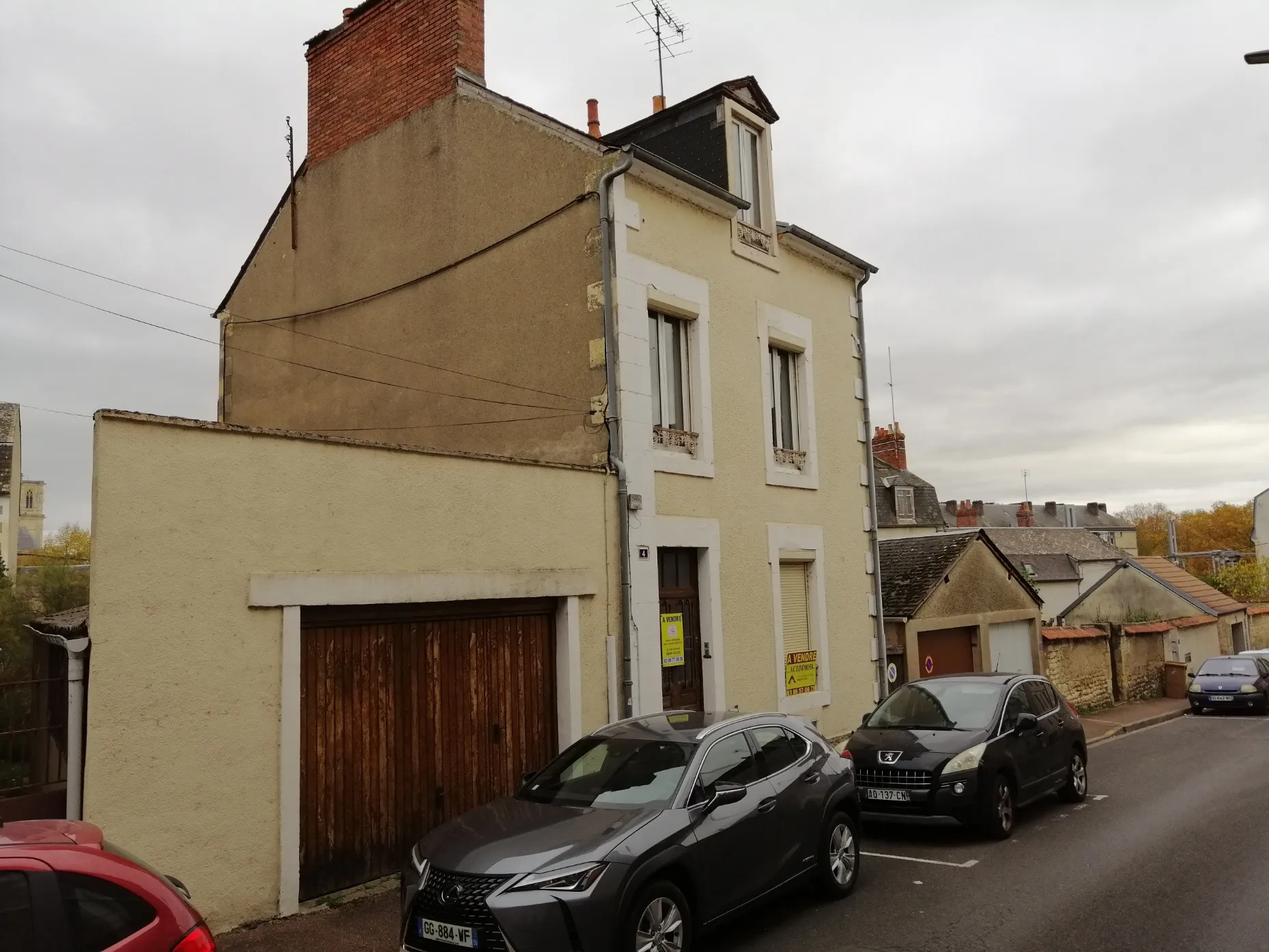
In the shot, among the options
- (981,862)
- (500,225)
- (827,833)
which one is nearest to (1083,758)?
(981,862)

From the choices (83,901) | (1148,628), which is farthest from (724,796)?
(1148,628)

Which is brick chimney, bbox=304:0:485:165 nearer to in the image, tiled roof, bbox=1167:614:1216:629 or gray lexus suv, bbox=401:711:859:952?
gray lexus suv, bbox=401:711:859:952

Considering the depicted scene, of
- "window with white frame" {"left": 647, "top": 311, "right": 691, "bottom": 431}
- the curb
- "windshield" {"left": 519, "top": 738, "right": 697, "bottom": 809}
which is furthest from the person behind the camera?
the curb

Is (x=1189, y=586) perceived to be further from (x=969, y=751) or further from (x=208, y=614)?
(x=208, y=614)

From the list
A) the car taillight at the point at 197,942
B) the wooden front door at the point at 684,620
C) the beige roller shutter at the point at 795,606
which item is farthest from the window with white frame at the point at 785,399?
the car taillight at the point at 197,942

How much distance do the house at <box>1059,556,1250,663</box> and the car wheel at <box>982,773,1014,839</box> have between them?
18684mm

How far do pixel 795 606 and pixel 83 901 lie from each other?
403 inches

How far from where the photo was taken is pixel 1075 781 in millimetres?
10805

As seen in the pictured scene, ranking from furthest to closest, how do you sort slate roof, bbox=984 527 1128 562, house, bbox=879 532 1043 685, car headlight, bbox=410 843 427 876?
slate roof, bbox=984 527 1128 562
house, bbox=879 532 1043 685
car headlight, bbox=410 843 427 876

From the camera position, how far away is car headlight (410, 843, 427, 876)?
5.66 metres

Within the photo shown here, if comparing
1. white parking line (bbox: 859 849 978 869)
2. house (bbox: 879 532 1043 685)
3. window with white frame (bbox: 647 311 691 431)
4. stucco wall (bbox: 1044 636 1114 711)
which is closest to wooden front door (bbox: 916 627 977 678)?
house (bbox: 879 532 1043 685)

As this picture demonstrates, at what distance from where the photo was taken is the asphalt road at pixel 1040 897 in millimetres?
6289

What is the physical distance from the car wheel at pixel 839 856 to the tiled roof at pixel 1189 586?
2516cm

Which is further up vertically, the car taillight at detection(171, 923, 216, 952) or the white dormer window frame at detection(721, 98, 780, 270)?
the white dormer window frame at detection(721, 98, 780, 270)
